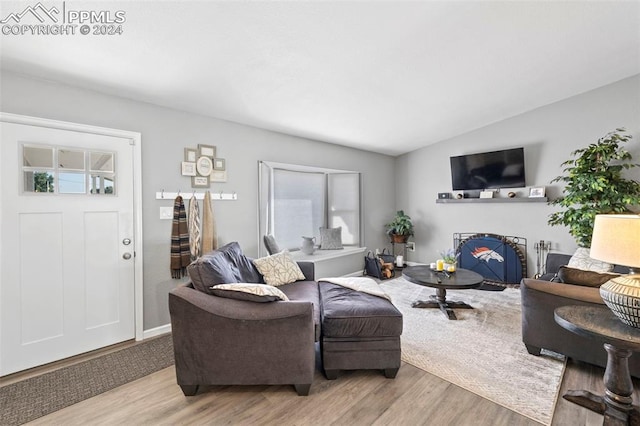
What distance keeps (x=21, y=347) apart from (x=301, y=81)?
3.30m

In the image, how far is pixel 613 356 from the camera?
5.36 ft

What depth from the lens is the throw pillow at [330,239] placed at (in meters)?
4.69

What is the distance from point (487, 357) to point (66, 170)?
13.1 ft

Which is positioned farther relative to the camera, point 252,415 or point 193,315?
point 193,315

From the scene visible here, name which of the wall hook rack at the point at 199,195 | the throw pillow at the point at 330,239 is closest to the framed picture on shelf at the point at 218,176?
the wall hook rack at the point at 199,195

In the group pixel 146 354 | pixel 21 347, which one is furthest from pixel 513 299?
pixel 21 347

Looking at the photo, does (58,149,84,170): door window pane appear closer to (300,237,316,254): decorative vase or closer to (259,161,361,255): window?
(259,161,361,255): window

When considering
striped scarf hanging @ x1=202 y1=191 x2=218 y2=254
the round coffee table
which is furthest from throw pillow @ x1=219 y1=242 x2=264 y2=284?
the round coffee table

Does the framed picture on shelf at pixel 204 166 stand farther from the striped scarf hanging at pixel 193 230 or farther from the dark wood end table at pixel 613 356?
the dark wood end table at pixel 613 356

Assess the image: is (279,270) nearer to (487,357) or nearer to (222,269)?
(222,269)

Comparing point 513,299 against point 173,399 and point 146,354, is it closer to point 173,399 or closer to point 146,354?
point 173,399

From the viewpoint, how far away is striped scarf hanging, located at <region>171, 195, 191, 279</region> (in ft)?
9.58

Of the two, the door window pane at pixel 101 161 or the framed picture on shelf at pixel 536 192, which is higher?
the door window pane at pixel 101 161

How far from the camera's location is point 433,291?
414 centimetres
